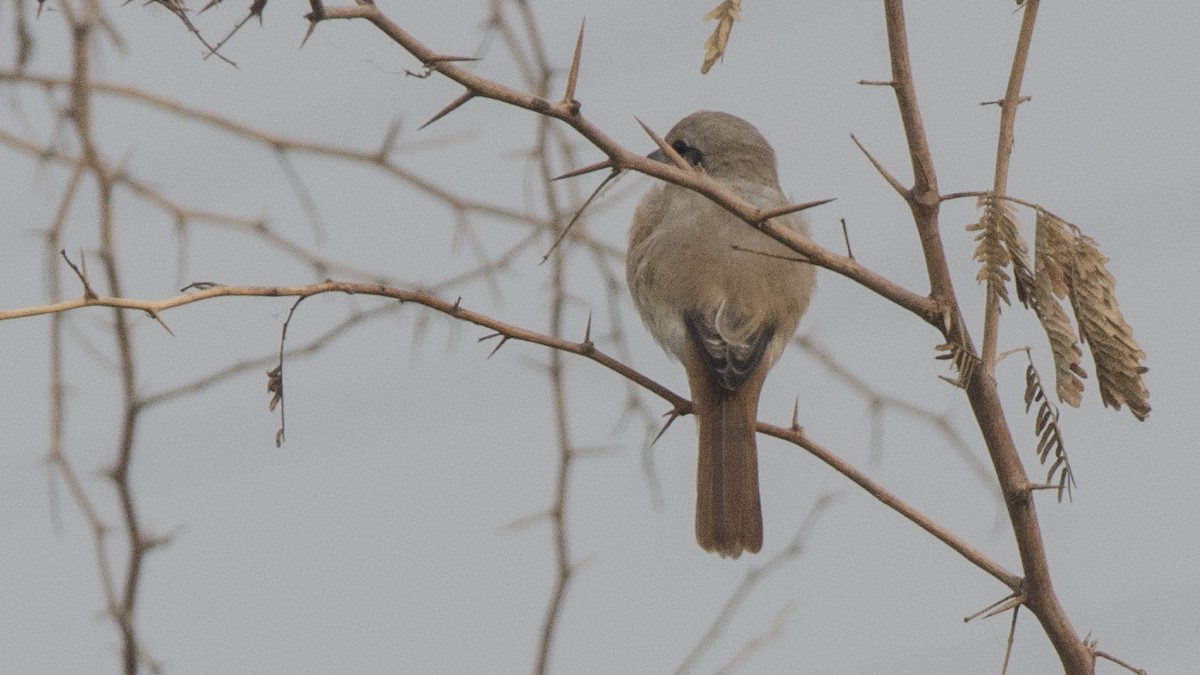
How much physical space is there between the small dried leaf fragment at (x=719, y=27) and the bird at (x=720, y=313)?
57.6 inches

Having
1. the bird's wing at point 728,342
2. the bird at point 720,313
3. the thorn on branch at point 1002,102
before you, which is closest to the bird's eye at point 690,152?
the bird at point 720,313

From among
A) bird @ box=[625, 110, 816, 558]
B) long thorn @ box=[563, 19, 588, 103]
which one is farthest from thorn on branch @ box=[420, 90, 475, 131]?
bird @ box=[625, 110, 816, 558]

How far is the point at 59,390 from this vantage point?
10.3ft

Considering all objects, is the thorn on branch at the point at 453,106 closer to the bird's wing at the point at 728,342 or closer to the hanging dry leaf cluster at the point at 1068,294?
the hanging dry leaf cluster at the point at 1068,294

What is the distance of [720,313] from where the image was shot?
11.8 feet

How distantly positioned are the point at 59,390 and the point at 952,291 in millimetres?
2059

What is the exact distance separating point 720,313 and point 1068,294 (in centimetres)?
180

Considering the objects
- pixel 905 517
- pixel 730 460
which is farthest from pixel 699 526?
pixel 905 517

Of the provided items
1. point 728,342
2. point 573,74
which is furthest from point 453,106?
point 728,342

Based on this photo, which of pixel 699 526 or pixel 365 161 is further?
pixel 365 161

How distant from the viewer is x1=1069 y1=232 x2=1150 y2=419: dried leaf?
1767 mm

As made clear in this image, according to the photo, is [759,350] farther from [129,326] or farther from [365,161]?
[129,326]

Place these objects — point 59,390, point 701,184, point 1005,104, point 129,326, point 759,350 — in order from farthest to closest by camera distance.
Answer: point 759,350 < point 59,390 < point 129,326 < point 1005,104 < point 701,184

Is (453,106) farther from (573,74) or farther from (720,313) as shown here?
(720,313)
